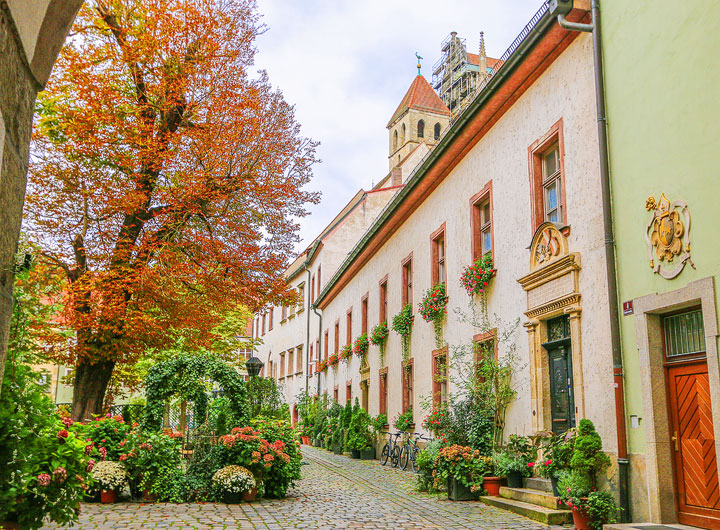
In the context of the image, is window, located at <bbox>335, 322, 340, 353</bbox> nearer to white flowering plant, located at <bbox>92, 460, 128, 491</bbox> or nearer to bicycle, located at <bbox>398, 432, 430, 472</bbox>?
bicycle, located at <bbox>398, 432, 430, 472</bbox>

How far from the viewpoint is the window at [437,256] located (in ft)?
57.3

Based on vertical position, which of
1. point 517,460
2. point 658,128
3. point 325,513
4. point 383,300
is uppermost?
point 383,300

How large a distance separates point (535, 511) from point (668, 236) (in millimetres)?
4223

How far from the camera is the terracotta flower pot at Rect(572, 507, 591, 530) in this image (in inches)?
339

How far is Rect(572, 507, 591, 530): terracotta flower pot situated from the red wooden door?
1.08 meters

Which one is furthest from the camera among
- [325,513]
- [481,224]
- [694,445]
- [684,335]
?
[481,224]

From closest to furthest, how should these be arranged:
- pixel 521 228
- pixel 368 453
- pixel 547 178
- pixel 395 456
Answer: pixel 547 178 → pixel 521 228 → pixel 395 456 → pixel 368 453

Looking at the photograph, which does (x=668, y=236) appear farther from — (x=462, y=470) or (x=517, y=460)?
(x=462, y=470)

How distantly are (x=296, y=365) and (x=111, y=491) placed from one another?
28366 mm

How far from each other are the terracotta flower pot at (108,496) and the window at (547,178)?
27.8 ft

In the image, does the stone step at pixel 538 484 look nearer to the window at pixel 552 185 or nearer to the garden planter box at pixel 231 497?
the window at pixel 552 185

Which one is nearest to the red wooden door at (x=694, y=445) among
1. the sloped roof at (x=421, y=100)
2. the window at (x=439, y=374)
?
the window at (x=439, y=374)

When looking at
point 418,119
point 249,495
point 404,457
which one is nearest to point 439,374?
point 404,457

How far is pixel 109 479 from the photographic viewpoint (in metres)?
11.3
